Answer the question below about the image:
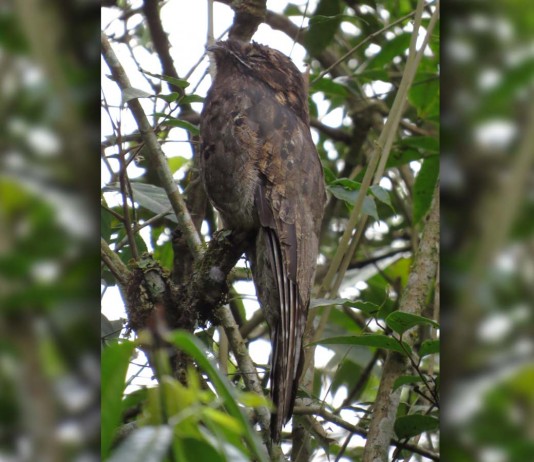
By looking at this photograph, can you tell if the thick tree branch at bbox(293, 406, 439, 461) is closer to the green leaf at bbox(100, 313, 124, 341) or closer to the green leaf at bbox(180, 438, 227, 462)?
the green leaf at bbox(100, 313, 124, 341)

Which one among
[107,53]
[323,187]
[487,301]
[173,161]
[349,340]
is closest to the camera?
[487,301]

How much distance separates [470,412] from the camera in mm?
576

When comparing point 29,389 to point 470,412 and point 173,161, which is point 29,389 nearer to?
point 470,412

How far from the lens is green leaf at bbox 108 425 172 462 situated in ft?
2.23

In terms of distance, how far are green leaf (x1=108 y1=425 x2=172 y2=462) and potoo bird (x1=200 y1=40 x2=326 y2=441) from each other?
6.19ft

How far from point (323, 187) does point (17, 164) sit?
8.68ft

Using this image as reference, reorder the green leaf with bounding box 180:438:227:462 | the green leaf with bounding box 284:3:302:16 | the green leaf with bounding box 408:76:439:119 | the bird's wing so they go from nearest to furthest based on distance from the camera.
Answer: the green leaf with bounding box 180:438:227:462 < the bird's wing < the green leaf with bounding box 408:76:439:119 < the green leaf with bounding box 284:3:302:16

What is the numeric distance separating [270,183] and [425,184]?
0.75 metres

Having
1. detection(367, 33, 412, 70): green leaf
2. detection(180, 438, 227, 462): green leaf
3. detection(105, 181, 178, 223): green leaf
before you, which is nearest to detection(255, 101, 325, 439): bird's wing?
detection(105, 181, 178, 223): green leaf

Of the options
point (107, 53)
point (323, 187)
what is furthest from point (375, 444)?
point (107, 53)

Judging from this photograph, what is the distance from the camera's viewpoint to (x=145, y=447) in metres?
0.69

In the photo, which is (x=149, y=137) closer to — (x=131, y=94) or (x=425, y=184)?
(x=131, y=94)

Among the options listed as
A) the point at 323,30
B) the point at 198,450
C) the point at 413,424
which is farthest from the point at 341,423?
the point at 198,450

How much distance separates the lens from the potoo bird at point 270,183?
2797 mm
